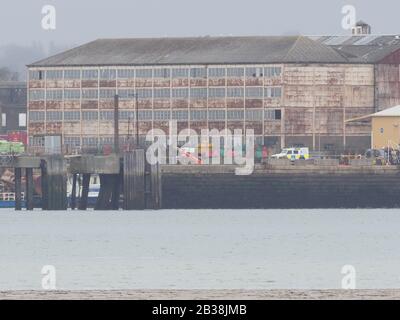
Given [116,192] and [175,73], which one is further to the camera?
[175,73]

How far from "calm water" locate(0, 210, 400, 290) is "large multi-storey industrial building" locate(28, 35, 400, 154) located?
3425 cm

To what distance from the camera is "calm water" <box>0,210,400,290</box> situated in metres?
56.6

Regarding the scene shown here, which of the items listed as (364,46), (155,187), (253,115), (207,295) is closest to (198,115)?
(253,115)

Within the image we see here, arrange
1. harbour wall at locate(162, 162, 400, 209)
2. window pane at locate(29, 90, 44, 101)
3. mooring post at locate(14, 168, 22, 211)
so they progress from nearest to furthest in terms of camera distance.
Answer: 1. mooring post at locate(14, 168, 22, 211)
2. harbour wall at locate(162, 162, 400, 209)
3. window pane at locate(29, 90, 44, 101)

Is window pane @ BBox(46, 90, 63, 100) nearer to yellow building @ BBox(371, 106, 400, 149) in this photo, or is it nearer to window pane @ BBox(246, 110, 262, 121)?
window pane @ BBox(246, 110, 262, 121)

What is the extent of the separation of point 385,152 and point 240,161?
41.4 feet

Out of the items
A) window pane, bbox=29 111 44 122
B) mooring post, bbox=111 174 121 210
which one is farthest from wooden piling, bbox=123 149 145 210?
window pane, bbox=29 111 44 122

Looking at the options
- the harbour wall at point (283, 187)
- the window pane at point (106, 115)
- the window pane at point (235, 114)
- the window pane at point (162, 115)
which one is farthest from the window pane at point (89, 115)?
the harbour wall at point (283, 187)

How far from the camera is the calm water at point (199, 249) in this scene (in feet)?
186

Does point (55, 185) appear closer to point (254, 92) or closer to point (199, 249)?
point (254, 92)

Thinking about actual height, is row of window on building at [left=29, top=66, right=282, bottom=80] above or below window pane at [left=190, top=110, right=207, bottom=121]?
above

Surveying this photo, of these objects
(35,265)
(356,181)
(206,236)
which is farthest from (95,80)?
(35,265)

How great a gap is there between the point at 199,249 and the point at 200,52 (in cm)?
9174

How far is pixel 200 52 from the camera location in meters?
170
